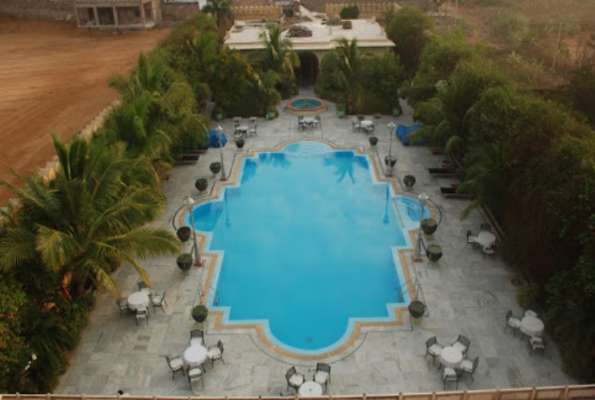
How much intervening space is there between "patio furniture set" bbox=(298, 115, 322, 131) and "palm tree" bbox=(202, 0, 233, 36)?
59.0 ft

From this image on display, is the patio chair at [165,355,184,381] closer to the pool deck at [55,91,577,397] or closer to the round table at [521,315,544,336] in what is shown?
the pool deck at [55,91,577,397]

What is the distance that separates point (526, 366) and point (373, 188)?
1263cm

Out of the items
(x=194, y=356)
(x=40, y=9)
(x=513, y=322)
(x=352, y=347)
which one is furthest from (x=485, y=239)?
(x=40, y=9)

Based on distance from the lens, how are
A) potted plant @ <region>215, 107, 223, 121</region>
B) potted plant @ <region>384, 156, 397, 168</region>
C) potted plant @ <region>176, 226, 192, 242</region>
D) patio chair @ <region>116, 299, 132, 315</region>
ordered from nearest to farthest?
1. patio chair @ <region>116, 299, 132, 315</region>
2. potted plant @ <region>176, 226, 192, 242</region>
3. potted plant @ <region>384, 156, 397, 168</region>
4. potted plant @ <region>215, 107, 223, 121</region>

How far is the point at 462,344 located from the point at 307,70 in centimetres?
3142

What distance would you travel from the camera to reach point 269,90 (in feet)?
110

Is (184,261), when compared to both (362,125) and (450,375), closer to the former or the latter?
(450,375)

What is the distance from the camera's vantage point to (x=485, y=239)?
19875 millimetres

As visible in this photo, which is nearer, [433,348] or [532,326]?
[433,348]

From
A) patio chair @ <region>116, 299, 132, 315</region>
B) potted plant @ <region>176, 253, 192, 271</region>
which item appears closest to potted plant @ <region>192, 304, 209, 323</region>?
patio chair @ <region>116, 299, 132, 315</region>

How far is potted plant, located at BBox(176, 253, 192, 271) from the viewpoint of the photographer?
19141 mm

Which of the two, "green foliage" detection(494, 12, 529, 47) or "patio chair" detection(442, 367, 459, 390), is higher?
"green foliage" detection(494, 12, 529, 47)

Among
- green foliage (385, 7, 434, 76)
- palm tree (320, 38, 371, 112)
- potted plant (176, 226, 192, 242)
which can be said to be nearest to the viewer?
potted plant (176, 226, 192, 242)

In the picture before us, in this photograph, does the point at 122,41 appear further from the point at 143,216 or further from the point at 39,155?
the point at 143,216
